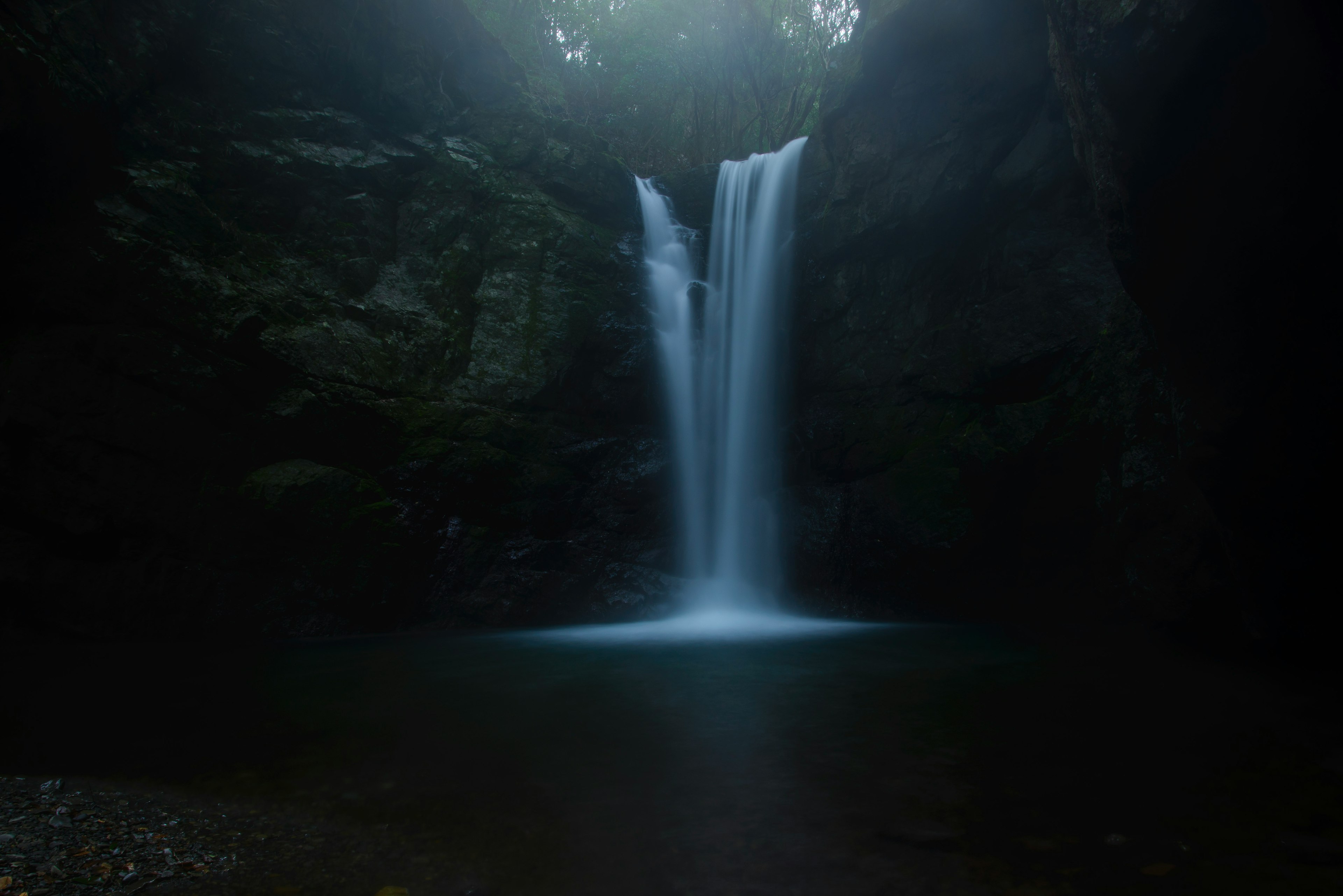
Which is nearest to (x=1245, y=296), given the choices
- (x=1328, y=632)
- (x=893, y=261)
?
(x=1328, y=632)

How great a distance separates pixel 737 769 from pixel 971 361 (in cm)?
847

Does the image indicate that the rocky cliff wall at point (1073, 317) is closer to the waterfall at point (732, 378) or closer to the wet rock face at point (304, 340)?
the waterfall at point (732, 378)

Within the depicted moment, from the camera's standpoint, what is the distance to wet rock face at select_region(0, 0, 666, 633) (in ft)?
26.0

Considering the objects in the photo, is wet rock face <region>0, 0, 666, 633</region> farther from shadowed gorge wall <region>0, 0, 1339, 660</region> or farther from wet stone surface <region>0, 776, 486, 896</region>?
wet stone surface <region>0, 776, 486, 896</region>

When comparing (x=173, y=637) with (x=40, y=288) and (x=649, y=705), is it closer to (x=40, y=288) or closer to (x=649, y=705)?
(x=40, y=288)

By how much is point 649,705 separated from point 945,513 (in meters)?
6.33

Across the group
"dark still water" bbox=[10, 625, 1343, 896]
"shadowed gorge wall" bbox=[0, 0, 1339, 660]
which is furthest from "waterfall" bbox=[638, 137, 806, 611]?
"dark still water" bbox=[10, 625, 1343, 896]

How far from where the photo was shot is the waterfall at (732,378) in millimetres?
11383

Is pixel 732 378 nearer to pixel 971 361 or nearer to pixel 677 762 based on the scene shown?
pixel 971 361

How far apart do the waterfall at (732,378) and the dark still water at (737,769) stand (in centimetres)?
505

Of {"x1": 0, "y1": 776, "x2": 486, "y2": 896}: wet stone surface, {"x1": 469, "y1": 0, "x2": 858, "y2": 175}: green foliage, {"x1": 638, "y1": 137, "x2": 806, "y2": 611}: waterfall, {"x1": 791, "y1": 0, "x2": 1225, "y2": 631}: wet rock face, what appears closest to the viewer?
{"x1": 0, "y1": 776, "x2": 486, "y2": 896}: wet stone surface

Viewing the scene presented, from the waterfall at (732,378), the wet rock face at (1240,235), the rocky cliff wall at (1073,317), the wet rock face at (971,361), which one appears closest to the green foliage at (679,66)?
the rocky cliff wall at (1073,317)

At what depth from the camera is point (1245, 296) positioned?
4969mm

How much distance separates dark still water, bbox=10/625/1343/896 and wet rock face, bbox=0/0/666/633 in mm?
2296
